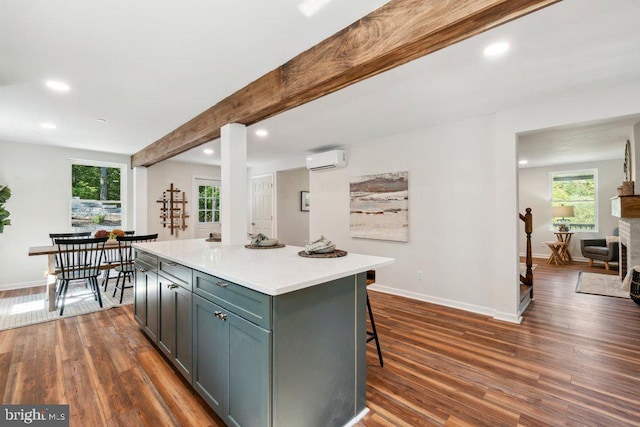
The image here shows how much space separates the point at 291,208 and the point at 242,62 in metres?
5.00

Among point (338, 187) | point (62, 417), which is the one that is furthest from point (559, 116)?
point (62, 417)

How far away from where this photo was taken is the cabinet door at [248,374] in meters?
1.34

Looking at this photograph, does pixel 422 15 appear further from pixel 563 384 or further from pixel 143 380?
pixel 143 380

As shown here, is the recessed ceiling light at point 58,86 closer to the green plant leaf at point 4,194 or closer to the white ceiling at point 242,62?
the white ceiling at point 242,62

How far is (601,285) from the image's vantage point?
4.62 meters

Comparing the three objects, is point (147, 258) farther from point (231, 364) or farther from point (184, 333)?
point (231, 364)

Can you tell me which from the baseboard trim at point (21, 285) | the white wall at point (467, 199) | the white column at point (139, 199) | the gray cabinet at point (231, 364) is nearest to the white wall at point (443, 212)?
the white wall at point (467, 199)

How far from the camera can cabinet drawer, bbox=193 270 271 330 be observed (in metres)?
1.35

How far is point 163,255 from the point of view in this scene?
231 cm

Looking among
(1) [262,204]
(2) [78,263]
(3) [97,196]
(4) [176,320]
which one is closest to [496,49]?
(4) [176,320]

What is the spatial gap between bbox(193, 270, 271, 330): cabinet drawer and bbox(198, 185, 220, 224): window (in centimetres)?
525

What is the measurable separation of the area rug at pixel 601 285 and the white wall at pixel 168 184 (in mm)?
7310

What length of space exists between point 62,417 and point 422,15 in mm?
3035

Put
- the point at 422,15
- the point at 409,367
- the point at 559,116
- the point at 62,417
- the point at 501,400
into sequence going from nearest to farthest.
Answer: the point at 422,15, the point at 62,417, the point at 501,400, the point at 409,367, the point at 559,116
